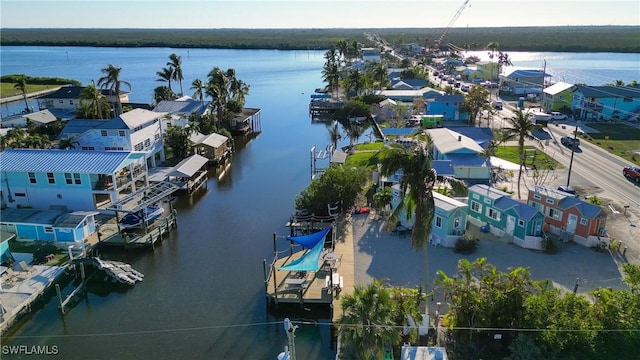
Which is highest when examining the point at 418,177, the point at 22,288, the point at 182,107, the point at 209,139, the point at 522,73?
the point at 522,73

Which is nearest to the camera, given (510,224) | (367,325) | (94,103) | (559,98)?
(367,325)

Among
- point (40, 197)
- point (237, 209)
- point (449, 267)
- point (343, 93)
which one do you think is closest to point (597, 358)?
point (449, 267)

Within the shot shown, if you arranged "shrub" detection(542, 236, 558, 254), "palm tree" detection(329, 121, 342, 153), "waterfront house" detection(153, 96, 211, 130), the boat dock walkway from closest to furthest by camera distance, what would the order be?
1. the boat dock walkway
2. "shrub" detection(542, 236, 558, 254)
3. "waterfront house" detection(153, 96, 211, 130)
4. "palm tree" detection(329, 121, 342, 153)

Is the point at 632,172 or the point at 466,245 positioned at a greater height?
the point at 632,172

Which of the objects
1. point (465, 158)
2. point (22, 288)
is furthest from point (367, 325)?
point (465, 158)

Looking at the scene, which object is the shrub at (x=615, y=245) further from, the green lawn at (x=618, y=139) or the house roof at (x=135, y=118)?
the house roof at (x=135, y=118)

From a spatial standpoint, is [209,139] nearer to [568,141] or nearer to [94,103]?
[94,103]

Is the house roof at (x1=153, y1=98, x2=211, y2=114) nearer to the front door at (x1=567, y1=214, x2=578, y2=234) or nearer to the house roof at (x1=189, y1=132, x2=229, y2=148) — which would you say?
the house roof at (x1=189, y1=132, x2=229, y2=148)

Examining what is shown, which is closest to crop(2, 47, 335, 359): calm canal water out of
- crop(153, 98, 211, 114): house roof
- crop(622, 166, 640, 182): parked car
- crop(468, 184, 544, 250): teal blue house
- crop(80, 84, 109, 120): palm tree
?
crop(468, 184, 544, 250): teal blue house

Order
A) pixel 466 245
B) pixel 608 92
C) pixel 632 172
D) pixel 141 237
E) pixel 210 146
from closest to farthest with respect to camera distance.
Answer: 1. pixel 466 245
2. pixel 141 237
3. pixel 632 172
4. pixel 210 146
5. pixel 608 92
